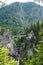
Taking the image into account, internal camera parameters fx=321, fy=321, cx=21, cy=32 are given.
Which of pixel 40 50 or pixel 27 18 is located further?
pixel 27 18

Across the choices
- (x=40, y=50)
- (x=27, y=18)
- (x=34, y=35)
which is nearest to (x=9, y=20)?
(x=27, y=18)

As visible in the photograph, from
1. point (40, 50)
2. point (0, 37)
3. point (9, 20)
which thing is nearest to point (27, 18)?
point (9, 20)

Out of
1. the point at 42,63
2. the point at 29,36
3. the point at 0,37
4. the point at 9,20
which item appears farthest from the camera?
the point at 9,20

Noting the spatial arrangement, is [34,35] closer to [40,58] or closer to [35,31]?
[35,31]

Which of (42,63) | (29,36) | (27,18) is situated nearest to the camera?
(42,63)

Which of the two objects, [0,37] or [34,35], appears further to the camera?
[34,35]

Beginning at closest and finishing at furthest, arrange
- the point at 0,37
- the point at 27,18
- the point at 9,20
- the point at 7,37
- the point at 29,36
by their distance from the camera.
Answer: the point at 0,37 < the point at 7,37 < the point at 29,36 < the point at 9,20 < the point at 27,18

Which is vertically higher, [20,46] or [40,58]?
[40,58]

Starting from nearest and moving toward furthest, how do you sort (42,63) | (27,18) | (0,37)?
(42,63), (0,37), (27,18)

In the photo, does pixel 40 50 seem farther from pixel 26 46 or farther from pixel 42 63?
pixel 26 46
